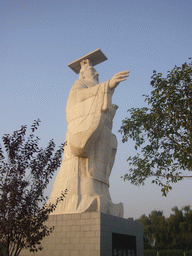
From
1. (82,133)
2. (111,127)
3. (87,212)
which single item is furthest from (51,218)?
(111,127)

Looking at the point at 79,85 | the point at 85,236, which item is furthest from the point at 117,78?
the point at 85,236

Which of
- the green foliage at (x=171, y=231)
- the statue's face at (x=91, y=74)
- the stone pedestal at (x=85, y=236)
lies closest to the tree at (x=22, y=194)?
the stone pedestal at (x=85, y=236)

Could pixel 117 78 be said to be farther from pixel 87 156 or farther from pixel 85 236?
pixel 85 236

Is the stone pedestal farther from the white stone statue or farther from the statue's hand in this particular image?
the statue's hand

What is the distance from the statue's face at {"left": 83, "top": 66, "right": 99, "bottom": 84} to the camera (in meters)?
9.51

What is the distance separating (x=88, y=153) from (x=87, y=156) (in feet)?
0.31

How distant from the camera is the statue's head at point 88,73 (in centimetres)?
952

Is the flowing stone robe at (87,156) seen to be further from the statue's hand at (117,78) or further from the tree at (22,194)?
the tree at (22,194)

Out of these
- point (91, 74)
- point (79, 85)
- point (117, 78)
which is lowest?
point (117, 78)

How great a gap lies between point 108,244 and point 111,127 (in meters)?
3.77

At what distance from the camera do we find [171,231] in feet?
71.8

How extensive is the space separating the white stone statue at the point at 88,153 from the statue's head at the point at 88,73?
53 centimetres

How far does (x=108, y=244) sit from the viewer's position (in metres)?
6.86

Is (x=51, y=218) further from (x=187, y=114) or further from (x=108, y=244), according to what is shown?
(x=187, y=114)
